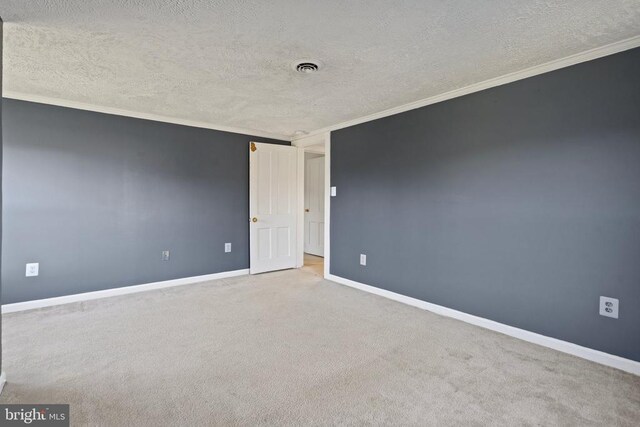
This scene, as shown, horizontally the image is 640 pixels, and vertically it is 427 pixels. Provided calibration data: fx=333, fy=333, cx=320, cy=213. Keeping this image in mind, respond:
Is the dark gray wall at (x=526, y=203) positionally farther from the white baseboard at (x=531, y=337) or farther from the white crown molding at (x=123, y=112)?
the white crown molding at (x=123, y=112)

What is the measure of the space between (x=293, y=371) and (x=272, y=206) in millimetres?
3113

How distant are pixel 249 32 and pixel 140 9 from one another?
60 centimetres

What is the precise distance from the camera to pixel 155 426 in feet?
5.37

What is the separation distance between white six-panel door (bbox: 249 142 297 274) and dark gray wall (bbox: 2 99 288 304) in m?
0.15

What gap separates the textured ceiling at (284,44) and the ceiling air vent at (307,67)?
0.27 feet

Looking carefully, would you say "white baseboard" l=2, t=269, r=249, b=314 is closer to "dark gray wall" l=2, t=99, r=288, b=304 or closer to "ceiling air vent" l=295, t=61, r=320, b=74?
"dark gray wall" l=2, t=99, r=288, b=304

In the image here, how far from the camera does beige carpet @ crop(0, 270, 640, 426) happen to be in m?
1.76

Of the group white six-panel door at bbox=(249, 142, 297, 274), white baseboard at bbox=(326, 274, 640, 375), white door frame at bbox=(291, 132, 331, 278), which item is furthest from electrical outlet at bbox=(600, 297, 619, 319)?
white six-panel door at bbox=(249, 142, 297, 274)

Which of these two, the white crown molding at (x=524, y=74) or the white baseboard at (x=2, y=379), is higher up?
the white crown molding at (x=524, y=74)

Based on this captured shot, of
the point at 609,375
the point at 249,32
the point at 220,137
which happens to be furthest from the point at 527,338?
the point at 220,137

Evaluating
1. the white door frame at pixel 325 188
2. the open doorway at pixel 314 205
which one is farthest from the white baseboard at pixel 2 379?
the open doorway at pixel 314 205

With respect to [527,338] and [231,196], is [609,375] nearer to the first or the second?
[527,338]

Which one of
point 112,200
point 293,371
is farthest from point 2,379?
point 112,200

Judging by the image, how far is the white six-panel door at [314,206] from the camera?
6727 millimetres
